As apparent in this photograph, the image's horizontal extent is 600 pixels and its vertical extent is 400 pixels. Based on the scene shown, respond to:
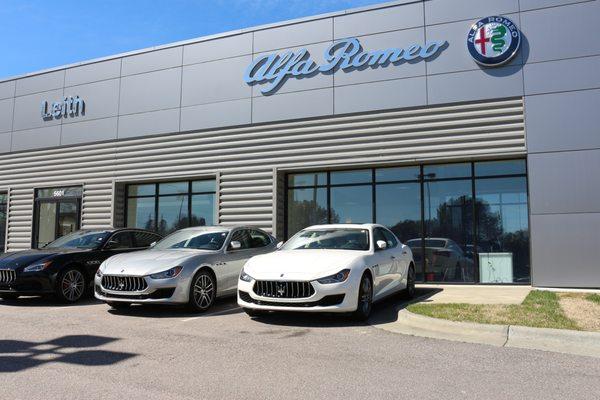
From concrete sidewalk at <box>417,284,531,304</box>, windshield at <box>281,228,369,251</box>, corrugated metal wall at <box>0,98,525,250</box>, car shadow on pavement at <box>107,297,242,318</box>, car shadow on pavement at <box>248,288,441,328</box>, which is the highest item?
corrugated metal wall at <box>0,98,525,250</box>

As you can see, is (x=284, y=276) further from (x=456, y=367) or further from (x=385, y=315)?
(x=456, y=367)

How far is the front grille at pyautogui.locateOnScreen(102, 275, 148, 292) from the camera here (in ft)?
27.2

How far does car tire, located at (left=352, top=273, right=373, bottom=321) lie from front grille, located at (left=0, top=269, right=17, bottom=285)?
6.28m

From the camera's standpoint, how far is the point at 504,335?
6.50m

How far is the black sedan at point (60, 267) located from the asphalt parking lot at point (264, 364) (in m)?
1.86

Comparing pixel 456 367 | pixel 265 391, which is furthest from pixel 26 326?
pixel 456 367

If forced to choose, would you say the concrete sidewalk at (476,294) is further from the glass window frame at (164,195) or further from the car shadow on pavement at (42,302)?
the glass window frame at (164,195)

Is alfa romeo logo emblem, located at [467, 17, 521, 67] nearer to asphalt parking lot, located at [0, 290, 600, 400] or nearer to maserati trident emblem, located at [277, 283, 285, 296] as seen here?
asphalt parking lot, located at [0, 290, 600, 400]

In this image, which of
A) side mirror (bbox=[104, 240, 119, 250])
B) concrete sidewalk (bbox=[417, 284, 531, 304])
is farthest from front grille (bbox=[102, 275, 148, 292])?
concrete sidewalk (bbox=[417, 284, 531, 304])

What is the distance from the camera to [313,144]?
1413 cm

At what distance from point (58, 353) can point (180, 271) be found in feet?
8.98

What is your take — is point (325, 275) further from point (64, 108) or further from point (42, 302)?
point (64, 108)

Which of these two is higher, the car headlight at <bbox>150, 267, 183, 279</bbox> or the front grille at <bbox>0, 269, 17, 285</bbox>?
the car headlight at <bbox>150, 267, 183, 279</bbox>

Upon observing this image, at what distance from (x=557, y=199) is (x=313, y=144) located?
6.04 metres
